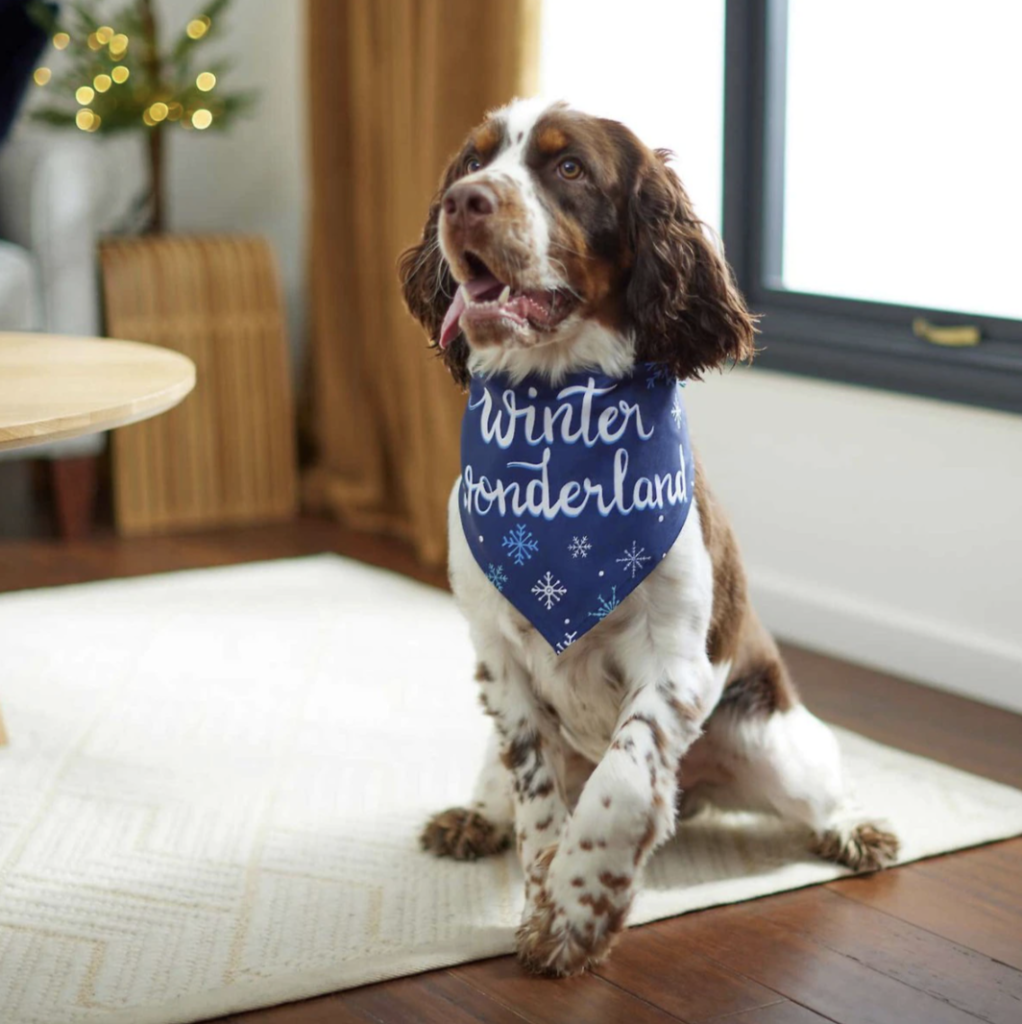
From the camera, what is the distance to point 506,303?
1.68 metres

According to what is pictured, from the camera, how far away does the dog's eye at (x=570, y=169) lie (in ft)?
5.61

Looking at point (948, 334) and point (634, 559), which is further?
point (948, 334)

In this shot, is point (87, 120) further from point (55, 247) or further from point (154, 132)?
point (55, 247)

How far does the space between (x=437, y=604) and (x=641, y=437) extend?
1.55 meters

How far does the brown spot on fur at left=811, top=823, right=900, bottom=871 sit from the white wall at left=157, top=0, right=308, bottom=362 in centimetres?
278

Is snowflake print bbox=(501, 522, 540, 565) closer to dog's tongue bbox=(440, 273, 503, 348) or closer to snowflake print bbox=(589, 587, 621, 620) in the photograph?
snowflake print bbox=(589, 587, 621, 620)

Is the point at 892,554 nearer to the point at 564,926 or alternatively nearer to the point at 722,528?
the point at 722,528

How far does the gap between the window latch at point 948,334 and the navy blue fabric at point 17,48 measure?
7.21 ft

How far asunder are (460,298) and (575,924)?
2.30 feet

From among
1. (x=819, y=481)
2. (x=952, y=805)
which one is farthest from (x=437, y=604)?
(x=952, y=805)

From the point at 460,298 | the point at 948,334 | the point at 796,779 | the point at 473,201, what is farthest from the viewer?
the point at 948,334

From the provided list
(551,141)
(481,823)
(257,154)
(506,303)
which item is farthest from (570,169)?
(257,154)

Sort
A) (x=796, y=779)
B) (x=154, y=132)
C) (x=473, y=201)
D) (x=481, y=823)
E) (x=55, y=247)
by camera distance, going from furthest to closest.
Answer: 1. (x=154, y=132)
2. (x=55, y=247)
3. (x=481, y=823)
4. (x=796, y=779)
5. (x=473, y=201)

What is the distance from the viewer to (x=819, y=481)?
305 cm
